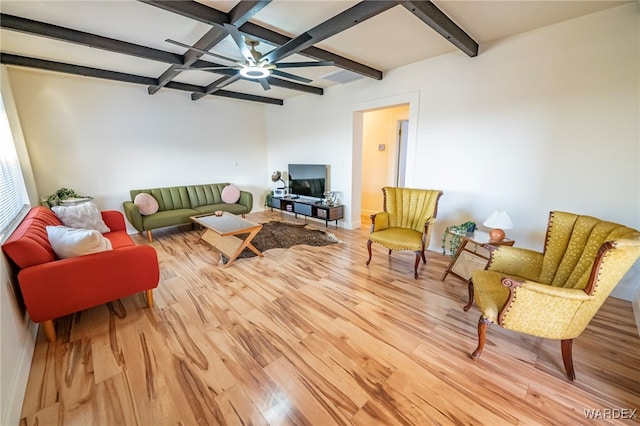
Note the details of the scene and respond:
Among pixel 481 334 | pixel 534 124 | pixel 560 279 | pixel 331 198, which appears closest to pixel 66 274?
pixel 481 334

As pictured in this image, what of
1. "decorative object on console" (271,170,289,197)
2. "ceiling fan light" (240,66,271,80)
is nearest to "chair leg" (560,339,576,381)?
"ceiling fan light" (240,66,271,80)

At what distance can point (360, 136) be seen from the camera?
460cm

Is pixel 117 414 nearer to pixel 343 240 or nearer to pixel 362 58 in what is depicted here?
pixel 343 240

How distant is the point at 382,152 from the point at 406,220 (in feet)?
9.26

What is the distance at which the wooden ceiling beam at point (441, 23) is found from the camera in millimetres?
1971

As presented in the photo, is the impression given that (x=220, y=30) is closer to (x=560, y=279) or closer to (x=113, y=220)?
(x=113, y=220)

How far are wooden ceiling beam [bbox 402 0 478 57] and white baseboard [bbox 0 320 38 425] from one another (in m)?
3.47

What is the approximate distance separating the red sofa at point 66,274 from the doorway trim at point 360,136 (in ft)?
11.2

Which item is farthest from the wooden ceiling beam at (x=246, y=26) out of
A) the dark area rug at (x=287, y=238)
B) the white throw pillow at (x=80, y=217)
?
the dark area rug at (x=287, y=238)

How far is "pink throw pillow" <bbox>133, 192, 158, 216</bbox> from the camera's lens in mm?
4188

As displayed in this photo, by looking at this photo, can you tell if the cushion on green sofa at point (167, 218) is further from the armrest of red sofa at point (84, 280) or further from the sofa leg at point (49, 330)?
the sofa leg at point (49, 330)

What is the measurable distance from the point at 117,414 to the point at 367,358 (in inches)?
59.4

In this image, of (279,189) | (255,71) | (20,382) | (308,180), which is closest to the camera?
(20,382)

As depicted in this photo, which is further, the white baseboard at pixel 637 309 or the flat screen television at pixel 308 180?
the flat screen television at pixel 308 180
